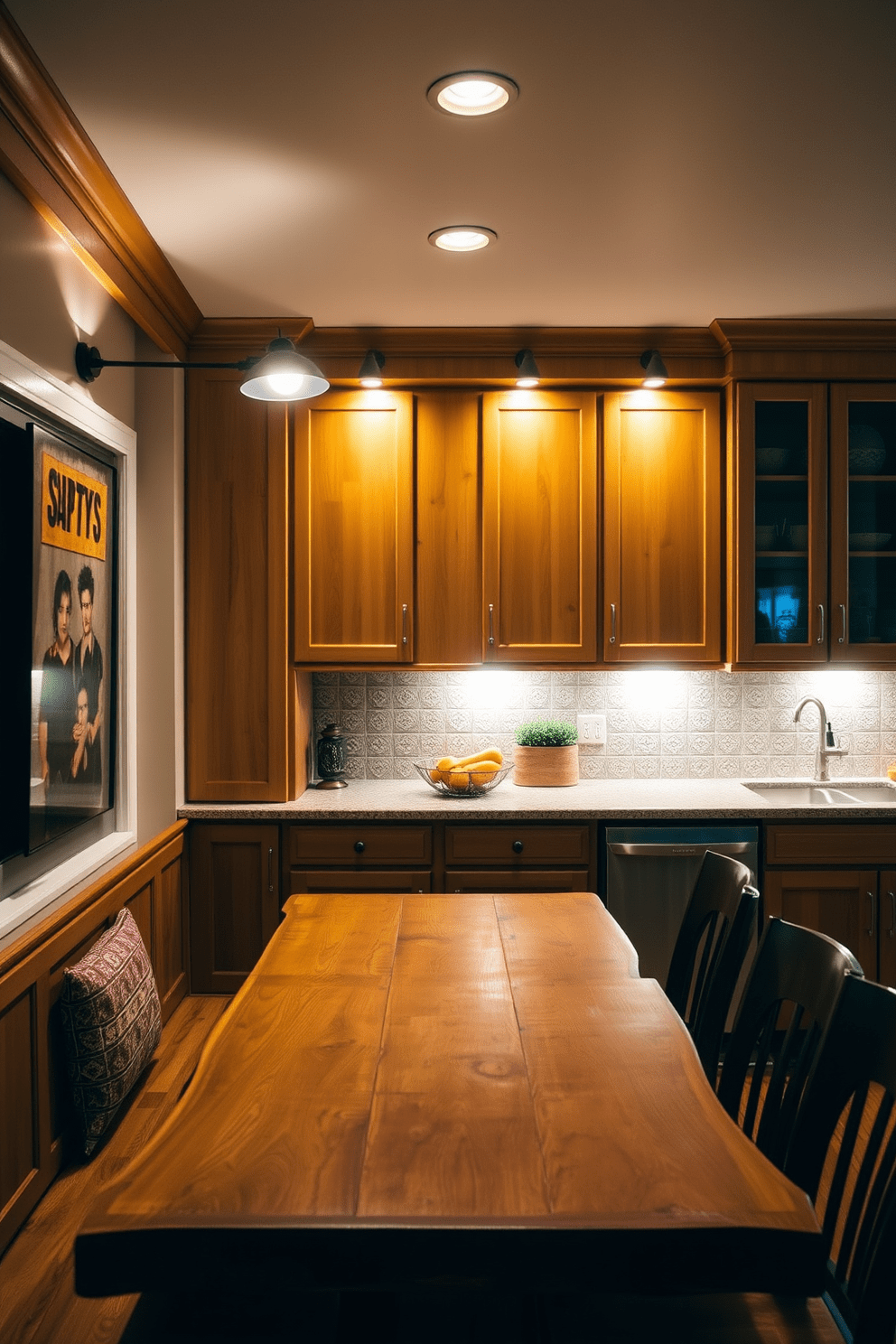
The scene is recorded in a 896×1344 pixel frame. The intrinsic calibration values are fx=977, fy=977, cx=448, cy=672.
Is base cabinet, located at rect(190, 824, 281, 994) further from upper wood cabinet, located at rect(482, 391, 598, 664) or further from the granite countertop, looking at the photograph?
upper wood cabinet, located at rect(482, 391, 598, 664)

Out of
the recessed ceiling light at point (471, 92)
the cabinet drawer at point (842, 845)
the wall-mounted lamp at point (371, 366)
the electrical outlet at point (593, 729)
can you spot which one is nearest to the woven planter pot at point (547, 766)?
the electrical outlet at point (593, 729)

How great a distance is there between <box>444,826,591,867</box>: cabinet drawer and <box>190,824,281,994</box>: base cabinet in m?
0.67

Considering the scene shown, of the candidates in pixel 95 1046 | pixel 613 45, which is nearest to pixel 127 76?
pixel 613 45

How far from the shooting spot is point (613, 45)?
1.97 m

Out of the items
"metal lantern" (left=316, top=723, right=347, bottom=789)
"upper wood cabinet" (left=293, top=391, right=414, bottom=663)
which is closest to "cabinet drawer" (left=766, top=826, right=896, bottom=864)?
"upper wood cabinet" (left=293, top=391, right=414, bottom=663)

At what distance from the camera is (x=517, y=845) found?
352 cm

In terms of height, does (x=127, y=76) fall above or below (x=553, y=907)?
above

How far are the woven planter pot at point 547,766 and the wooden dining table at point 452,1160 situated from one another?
209cm

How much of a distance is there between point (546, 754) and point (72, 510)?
2033 mm

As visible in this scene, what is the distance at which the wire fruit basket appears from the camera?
3.70 m

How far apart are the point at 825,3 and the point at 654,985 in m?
1.90

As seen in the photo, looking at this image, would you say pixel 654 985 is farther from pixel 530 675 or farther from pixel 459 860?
pixel 530 675

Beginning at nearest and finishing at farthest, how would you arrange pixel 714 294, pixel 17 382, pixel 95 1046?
pixel 17 382, pixel 95 1046, pixel 714 294

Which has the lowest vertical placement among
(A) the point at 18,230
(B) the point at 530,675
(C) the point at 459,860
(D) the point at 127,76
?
(C) the point at 459,860
